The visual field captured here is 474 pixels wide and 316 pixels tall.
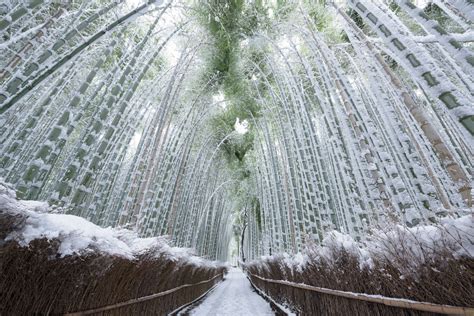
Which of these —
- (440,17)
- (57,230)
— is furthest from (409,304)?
(440,17)

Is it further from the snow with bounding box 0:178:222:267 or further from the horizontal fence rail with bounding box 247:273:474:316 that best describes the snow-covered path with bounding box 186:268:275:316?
the snow with bounding box 0:178:222:267

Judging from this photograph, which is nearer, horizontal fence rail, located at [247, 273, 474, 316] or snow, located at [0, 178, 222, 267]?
horizontal fence rail, located at [247, 273, 474, 316]

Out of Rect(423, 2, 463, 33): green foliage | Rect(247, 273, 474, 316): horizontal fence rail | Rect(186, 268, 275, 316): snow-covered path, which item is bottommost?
Rect(247, 273, 474, 316): horizontal fence rail

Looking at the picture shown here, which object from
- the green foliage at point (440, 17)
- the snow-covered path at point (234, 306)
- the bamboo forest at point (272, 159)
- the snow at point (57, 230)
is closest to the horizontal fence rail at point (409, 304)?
the bamboo forest at point (272, 159)

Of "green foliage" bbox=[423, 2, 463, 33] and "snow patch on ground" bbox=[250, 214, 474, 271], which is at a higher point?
"green foliage" bbox=[423, 2, 463, 33]

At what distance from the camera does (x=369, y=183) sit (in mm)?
3008

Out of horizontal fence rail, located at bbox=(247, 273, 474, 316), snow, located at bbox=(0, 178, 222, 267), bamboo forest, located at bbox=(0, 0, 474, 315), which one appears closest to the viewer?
horizontal fence rail, located at bbox=(247, 273, 474, 316)

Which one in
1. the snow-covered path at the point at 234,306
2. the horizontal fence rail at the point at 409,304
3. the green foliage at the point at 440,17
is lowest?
the horizontal fence rail at the point at 409,304

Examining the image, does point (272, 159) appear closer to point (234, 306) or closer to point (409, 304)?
point (234, 306)

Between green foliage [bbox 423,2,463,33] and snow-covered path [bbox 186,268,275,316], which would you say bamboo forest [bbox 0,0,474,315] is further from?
snow-covered path [bbox 186,268,275,316]

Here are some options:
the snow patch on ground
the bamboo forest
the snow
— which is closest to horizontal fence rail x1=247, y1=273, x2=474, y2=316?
the bamboo forest

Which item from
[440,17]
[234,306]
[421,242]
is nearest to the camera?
[421,242]

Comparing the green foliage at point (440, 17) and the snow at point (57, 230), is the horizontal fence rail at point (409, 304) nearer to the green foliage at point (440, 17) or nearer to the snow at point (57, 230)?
the snow at point (57, 230)

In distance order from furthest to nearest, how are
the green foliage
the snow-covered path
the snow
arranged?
the snow-covered path
the green foliage
the snow
